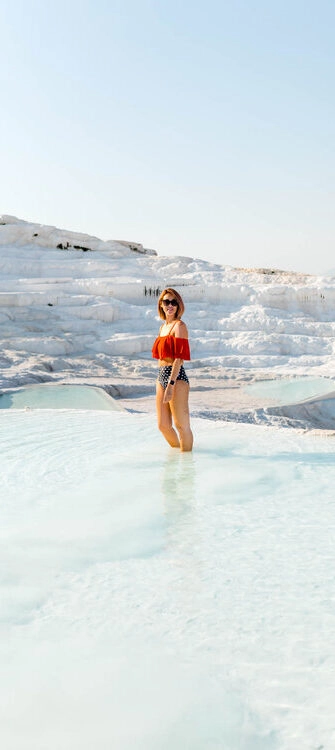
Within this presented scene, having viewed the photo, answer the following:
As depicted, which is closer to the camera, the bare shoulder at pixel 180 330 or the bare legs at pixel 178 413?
the bare shoulder at pixel 180 330

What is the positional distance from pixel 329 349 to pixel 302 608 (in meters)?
14.0

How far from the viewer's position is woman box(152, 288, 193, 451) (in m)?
4.43

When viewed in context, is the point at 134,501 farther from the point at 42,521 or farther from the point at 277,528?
the point at 277,528

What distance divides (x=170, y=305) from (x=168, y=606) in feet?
8.16

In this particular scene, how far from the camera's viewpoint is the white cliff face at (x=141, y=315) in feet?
47.5

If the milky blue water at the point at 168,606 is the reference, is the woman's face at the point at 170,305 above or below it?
above

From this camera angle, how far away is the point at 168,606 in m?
2.31

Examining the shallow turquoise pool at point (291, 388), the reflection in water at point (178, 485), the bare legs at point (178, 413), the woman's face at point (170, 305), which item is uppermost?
the woman's face at point (170, 305)

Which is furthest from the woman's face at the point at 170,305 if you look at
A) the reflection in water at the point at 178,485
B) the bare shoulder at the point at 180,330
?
the reflection in water at the point at 178,485

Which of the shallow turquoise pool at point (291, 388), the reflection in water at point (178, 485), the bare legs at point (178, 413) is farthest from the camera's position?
the shallow turquoise pool at point (291, 388)

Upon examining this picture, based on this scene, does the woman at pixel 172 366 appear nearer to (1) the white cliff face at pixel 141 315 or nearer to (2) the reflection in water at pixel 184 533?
(2) the reflection in water at pixel 184 533

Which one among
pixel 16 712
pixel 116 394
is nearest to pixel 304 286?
pixel 116 394

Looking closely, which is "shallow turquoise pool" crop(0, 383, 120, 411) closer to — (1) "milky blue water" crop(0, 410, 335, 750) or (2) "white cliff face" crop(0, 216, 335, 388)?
(2) "white cliff face" crop(0, 216, 335, 388)

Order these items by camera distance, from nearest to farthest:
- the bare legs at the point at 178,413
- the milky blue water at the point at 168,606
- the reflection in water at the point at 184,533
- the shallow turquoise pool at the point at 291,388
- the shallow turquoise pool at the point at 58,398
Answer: the milky blue water at the point at 168,606
the reflection in water at the point at 184,533
the bare legs at the point at 178,413
the shallow turquoise pool at the point at 58,398
the shallow turquoise pool at the point at 291,388
